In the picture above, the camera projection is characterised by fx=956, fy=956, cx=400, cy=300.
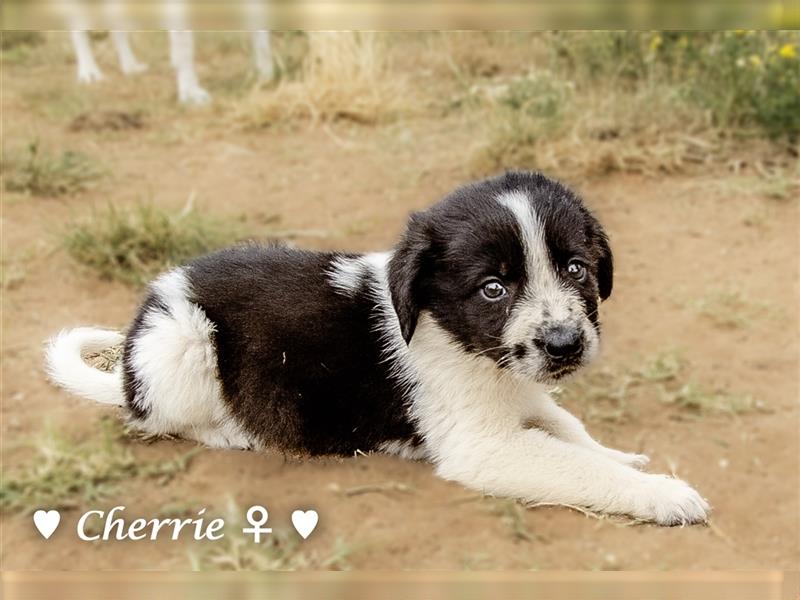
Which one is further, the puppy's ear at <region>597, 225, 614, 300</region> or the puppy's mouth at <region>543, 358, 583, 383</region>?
the puppy's ear at <region>597, 225, 614, 300</region>

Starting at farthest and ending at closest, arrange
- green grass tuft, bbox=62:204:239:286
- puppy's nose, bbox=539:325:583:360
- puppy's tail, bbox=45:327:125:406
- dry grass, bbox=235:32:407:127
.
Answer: dry grass, bbox=235:32:407:127 < green grass tuft, bbox=62:204:239:286 < puppy's tail, bbox=45:327:125:406 < puppy's nose, bbox=539:325:583:360

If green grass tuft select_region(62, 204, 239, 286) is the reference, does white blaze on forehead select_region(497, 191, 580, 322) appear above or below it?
above

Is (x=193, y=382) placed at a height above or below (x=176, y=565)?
above

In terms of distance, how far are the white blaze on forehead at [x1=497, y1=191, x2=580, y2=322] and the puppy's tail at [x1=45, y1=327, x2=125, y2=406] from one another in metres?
1.42

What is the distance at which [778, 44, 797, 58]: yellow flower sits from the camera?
6059 mm

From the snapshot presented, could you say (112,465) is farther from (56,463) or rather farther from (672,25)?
(672,25)

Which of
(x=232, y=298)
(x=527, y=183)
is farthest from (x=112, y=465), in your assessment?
(x=527, y=183)

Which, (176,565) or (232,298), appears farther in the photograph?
(232,298)

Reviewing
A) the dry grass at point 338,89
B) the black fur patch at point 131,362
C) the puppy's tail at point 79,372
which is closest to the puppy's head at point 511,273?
the black fur patch at point 131,362

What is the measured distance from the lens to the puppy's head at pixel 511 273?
102 inches

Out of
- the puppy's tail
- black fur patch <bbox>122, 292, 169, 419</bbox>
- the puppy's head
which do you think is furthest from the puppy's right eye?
the puppy's tail

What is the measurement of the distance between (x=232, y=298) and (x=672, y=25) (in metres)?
1.62

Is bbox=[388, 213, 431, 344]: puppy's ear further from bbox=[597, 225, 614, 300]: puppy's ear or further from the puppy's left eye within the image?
bbox=[597, 225, 614, 300]: puppy's ear

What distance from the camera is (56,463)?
3.02m
